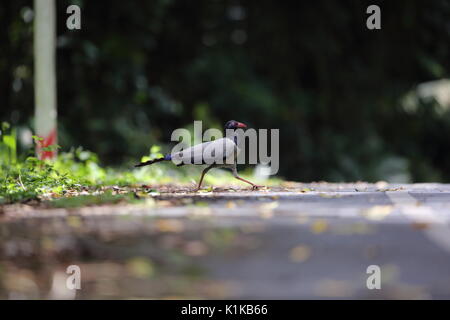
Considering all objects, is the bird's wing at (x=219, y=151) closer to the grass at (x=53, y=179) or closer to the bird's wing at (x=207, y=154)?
the bird's wing at (x=207, y=154)

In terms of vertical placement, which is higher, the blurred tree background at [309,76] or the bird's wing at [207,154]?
the blurred tree background at [309,76]

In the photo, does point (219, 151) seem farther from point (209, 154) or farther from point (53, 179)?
point (53, 179)

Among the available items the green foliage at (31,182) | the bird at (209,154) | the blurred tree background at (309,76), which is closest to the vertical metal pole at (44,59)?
the green foliage at (31,182)

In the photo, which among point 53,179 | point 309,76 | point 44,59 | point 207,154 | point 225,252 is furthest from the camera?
point 309,76

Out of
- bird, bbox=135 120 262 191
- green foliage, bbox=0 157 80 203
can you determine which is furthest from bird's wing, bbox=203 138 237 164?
green foliage, bbox=0 157 80 203

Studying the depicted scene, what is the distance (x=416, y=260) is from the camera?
Answer: 3908mm

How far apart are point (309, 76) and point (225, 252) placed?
1330 centimetres

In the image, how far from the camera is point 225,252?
3.92 m

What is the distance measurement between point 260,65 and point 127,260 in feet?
42.2

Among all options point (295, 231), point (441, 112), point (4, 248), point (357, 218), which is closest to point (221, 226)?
point (295, 231)

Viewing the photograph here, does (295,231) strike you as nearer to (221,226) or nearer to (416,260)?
(221,226)

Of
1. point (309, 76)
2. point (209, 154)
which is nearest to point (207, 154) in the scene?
point (209, 154)

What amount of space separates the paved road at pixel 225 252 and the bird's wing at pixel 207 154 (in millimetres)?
699

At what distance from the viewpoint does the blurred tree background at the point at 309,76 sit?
48.9ft
